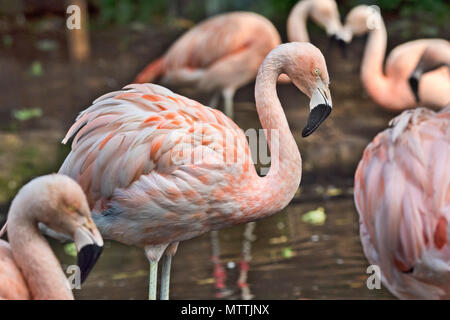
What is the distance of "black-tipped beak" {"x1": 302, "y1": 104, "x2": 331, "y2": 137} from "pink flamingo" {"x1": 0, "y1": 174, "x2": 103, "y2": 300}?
1.40 m

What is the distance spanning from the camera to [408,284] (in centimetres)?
338

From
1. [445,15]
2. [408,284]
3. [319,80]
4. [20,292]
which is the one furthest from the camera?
[445,15]

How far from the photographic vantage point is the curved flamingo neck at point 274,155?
3.87 meters

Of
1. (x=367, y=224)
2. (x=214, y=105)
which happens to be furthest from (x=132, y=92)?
(x=214, y=105)

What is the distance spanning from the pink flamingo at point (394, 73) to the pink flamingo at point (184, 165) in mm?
2999

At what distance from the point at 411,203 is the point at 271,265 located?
8.09ft

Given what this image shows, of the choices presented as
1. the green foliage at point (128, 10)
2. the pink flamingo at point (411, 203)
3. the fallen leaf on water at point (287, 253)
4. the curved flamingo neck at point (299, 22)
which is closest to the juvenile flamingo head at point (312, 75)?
the pink flamingo at point (411, 203)

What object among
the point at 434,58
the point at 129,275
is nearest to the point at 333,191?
the point at 434,58

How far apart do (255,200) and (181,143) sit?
46 centimetres

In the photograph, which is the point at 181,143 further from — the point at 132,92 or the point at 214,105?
the point at 214,105

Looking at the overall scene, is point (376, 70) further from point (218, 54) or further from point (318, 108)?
point (318, 108)

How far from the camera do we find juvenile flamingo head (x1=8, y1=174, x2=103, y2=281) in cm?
263

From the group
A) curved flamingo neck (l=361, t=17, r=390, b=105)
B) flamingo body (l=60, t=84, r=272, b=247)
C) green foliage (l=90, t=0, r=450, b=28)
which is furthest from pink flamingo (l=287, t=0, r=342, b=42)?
flamingo body (l=60, t=84, r=272, b=247)

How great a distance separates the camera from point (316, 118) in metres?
3.77
